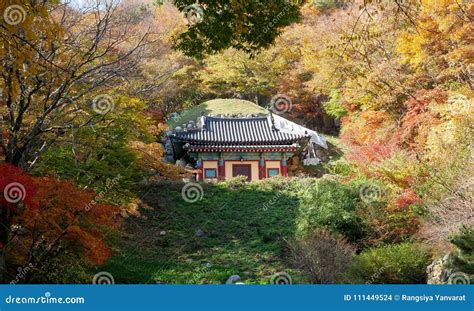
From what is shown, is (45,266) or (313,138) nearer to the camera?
(45,266)

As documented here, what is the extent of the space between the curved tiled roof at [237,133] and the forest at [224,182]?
3085 millimetres

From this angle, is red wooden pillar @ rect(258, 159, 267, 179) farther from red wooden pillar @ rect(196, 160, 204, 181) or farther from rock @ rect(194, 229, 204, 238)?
rock @ rect(194, 229, 204, 238)

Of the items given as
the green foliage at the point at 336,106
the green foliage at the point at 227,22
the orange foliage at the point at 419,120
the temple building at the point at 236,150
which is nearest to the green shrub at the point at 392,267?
the orange foliage at the point at 419,120

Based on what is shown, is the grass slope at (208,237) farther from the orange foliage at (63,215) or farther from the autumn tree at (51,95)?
the autumn tree at (51,95)

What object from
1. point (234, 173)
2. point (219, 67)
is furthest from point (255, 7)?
point (219, 67)

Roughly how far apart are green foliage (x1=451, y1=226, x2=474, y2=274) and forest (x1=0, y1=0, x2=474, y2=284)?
0.02 m

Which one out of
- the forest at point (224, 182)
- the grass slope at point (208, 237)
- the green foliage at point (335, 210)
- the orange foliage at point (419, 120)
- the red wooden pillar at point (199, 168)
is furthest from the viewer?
the red wooden pillar at point (199, 168)

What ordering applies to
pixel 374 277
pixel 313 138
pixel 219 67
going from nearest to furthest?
pixel 374 277
pixel 313 138
pixel 219 67

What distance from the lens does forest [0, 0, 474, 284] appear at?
19.9ft

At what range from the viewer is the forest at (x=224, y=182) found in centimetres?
605

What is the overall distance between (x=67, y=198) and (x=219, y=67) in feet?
76.0

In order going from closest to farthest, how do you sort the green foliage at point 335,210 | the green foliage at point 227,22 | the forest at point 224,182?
1. the green foliage at point 227,22
2. the forest at point 224,182
3. the green foliage at point 335,210

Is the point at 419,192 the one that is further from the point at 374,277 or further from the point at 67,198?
the point at 67,198

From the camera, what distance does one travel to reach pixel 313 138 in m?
27.7
